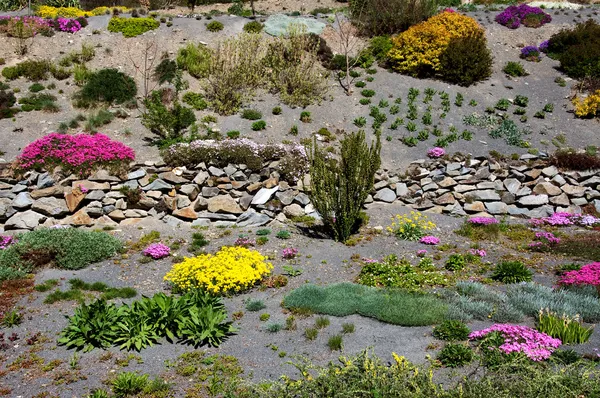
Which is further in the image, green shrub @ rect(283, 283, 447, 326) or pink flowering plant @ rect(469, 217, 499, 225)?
pink flowering plant @ rect(469, 217, 499, 225)

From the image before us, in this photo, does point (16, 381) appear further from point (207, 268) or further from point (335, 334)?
point (335, 334)

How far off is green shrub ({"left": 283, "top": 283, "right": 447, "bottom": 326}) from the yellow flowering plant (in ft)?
12.4

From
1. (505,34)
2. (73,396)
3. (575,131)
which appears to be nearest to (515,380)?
(73,396)

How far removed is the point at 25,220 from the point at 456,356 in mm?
12793

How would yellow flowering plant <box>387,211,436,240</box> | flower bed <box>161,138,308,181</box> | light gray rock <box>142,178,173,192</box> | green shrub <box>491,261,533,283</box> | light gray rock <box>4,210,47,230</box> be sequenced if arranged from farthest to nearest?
flower bed <box>161,138,308,181</box>, light gray rock <box>142,178,173,192</box>, light gray rock <box>4,210,47,230</box>, yellow flowering plant <box>387,211,436,240</box>, green shrub <box>491,261,533,283</box>

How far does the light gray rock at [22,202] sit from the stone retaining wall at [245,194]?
0.09ft

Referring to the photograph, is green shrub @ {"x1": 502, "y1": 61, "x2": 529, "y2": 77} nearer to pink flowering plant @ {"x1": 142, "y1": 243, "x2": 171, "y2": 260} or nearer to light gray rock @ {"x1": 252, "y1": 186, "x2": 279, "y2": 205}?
light gray rock @ {"x1": 252, "y1": 186, "x2": 279, "y2": 205}

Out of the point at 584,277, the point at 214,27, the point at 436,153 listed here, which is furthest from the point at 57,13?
the point at 584,277

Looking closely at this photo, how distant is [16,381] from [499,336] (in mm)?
7004

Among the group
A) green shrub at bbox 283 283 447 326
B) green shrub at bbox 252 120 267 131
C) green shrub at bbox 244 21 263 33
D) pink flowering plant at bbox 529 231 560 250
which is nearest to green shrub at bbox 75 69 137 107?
green shrub at bbox 252 120 267 131

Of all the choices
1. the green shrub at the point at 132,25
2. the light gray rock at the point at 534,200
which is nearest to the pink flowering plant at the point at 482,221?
the light gray rock at the point at 534,200

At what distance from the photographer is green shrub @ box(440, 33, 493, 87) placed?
2323 cm

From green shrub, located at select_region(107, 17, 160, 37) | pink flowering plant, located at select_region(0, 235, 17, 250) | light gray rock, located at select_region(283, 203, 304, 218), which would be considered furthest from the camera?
green shrub, located at select_region(107, 17, 160, 37)

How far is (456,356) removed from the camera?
280 inches
